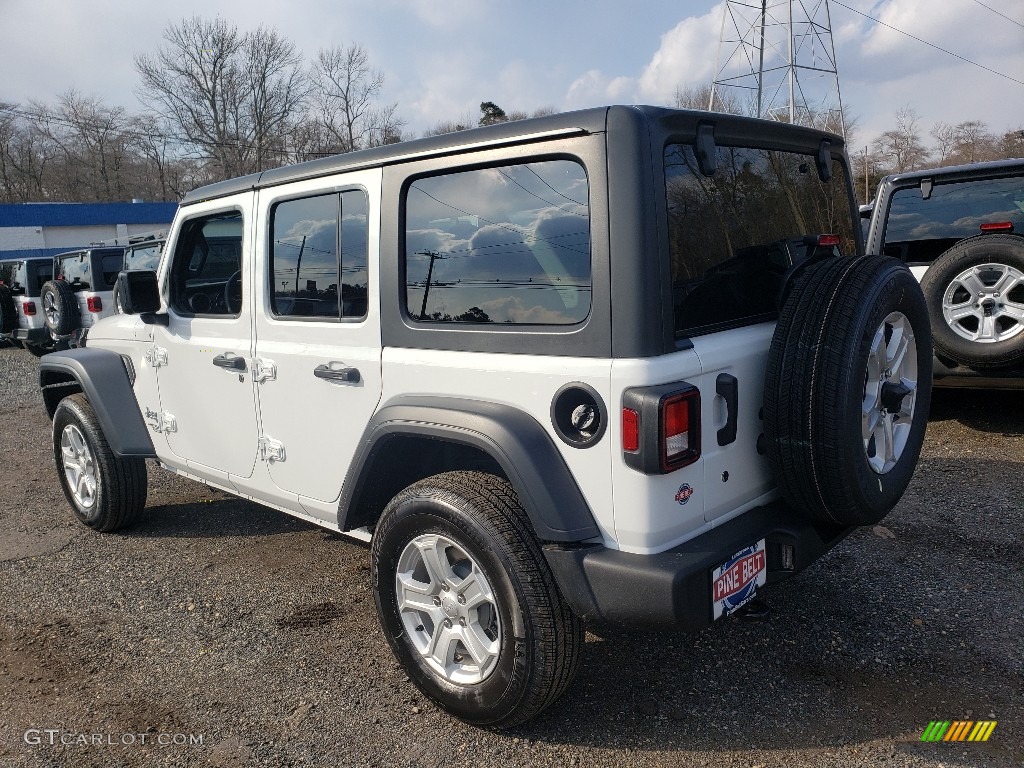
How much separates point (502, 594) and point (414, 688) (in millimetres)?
811

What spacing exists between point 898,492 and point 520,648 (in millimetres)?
1417

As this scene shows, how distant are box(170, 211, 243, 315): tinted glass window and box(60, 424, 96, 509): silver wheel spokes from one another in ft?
4.33

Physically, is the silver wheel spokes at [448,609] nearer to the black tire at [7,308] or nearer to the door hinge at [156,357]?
the door hinge at [156,357]

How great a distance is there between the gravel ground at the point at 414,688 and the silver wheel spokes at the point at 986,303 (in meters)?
1.10

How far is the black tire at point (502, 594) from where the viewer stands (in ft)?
7.88

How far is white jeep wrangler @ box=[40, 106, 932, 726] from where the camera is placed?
2260 millimetres

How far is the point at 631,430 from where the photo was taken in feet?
7.21

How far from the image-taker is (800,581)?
371 centimetres

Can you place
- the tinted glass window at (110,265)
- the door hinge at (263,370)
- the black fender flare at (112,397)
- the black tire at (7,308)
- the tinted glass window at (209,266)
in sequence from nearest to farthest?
the door hinge at (263,370)
the tinted glass window at (209,266)
the black fender flare at (112,397)
the tinted glass window at (110,265)
the black tire at (7,308)

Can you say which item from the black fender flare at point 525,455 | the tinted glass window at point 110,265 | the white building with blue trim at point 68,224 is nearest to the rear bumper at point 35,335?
the tinted glass window at point 110,265

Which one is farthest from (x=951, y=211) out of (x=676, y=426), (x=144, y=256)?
(x=144, y=256)

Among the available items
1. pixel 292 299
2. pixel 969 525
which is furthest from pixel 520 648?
pixel 969 525

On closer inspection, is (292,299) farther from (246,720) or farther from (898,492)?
(898,492)

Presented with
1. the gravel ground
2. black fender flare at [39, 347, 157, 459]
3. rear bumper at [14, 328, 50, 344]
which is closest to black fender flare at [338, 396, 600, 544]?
the gravel ground
